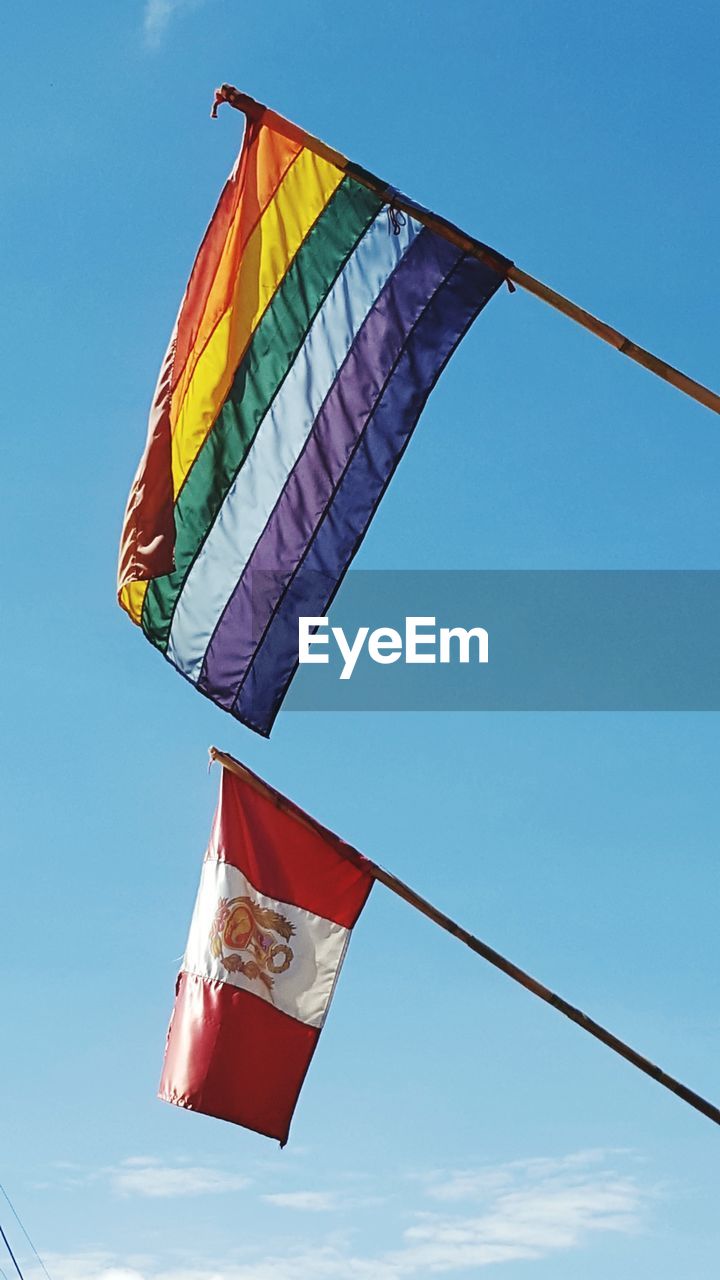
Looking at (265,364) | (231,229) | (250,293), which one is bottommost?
(265,364)

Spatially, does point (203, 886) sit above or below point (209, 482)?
below

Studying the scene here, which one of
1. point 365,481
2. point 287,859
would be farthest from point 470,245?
point 287,859

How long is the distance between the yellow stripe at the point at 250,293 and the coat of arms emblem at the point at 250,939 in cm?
430

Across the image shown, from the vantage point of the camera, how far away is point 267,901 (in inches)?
600

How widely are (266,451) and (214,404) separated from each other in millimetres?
641

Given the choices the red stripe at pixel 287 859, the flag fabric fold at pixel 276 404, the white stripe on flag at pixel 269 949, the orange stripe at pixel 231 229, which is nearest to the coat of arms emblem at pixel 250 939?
the white stripe on flag at pixel 269 949

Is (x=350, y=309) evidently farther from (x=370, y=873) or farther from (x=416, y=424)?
(x=370, y=873)

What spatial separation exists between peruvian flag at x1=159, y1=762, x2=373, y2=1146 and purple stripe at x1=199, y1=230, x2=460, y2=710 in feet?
8.35

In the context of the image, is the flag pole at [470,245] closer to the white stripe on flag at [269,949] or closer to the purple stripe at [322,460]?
the purple stripe at [322,460]

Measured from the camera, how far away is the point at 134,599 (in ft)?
45.8

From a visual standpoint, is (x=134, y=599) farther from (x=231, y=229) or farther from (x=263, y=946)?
(x=263, y=946)

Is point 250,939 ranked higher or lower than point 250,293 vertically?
lower

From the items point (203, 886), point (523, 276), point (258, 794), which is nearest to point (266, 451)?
point (523, 276)

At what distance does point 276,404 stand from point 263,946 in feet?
17.3
